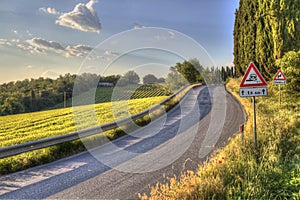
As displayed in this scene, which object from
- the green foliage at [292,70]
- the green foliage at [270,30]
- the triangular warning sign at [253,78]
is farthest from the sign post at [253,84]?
the green foliage at [270,30]

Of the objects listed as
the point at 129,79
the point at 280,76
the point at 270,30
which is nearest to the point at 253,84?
the point at 129,79

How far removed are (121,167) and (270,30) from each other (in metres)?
18.4

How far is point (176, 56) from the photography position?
963cm

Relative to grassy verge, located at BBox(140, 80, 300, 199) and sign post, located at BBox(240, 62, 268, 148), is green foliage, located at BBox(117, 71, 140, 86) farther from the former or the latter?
grassy verge, located at BBox(140, 80, 300, 199)

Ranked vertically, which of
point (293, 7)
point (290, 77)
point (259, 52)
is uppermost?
point (293, 7)

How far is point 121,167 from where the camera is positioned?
19.4 feet

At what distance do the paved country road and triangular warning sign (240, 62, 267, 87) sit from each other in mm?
2044

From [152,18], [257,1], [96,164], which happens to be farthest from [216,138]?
[257,1]

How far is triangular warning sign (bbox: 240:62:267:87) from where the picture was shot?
6880 mm

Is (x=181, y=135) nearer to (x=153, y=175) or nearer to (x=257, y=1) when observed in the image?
(x=153, y=175)

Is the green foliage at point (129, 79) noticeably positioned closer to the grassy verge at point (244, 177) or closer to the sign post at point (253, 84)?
the sign post at point (253, 84)

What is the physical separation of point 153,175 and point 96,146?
3.02 meters

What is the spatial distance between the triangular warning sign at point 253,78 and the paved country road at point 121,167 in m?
2.04

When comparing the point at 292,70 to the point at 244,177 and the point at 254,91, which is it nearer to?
the point at 254,91
